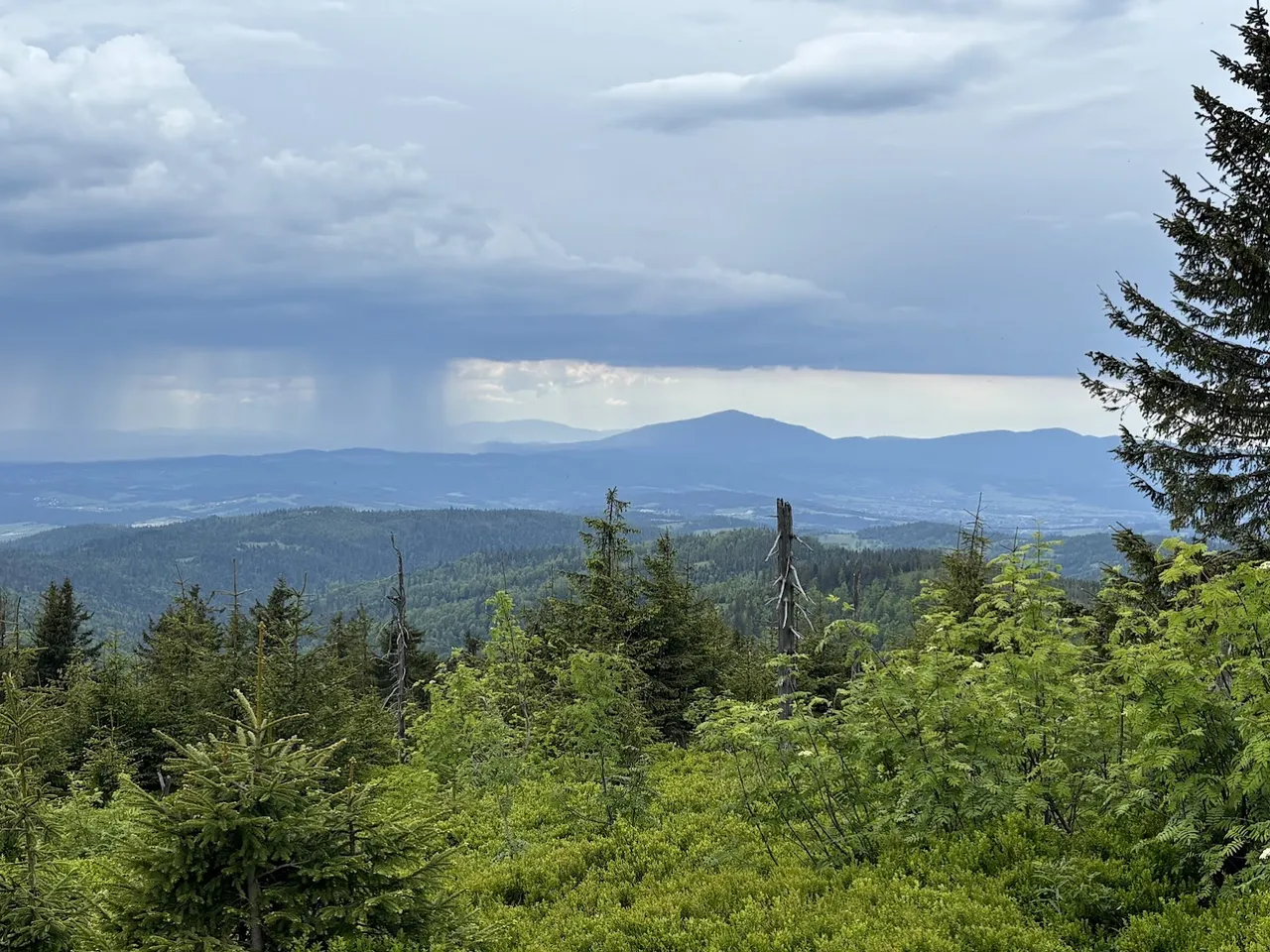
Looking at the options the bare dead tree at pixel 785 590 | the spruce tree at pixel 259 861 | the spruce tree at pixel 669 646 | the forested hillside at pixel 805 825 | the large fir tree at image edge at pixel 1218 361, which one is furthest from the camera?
the spruce tree at pixel 669 646

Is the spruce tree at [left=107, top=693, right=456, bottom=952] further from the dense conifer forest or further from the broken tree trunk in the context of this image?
the broken tree trunk

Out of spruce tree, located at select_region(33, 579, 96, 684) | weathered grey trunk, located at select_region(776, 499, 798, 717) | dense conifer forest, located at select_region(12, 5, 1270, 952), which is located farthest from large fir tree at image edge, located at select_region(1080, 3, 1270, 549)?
spruce tree, located at select_region(33, 579, 96, 684)

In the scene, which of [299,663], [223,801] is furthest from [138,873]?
[299,663]

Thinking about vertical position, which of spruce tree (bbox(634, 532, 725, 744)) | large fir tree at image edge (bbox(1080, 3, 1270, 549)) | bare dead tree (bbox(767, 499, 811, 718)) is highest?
large fir tree at image edge (bbox(1080, 3, 1270, 549))

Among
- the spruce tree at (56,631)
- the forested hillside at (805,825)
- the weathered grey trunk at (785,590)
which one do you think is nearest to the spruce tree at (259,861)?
the forested hillside at (805,825)

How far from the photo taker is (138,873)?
18.3ft

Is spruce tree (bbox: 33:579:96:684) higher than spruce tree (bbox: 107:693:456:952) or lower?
lower

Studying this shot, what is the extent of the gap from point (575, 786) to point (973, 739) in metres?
8.31

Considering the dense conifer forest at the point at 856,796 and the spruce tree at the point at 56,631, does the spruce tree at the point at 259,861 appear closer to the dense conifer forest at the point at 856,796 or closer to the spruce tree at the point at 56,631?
the dense conifer forest at the point at 856,796

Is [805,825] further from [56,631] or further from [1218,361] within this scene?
[56,631]

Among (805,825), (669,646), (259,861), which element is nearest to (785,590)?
(669,646)

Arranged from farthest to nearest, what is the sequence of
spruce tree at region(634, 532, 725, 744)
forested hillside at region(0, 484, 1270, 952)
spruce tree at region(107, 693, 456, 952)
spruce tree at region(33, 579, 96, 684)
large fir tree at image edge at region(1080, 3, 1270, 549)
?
spruce tree at region(33, 579, 96, 684) → spruce tree at region(634, 532, 725, 744) → large fir tree at image edge at region(1080, 3, 1270, 549) → forested hillside at region(0, 484, 1270, 952) → spruce tree at region(107, 693, 456, 952)

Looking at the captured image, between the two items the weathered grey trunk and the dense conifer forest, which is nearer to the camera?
the dense conifer forest

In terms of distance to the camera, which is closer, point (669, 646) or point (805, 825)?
point (805, 825)
